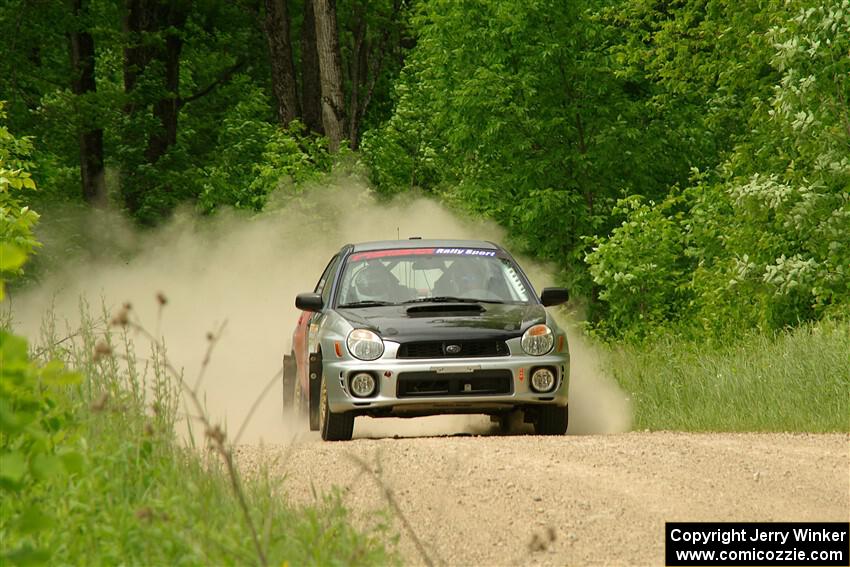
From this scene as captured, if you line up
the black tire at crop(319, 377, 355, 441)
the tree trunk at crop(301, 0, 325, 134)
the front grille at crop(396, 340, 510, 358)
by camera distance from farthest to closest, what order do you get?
the tree trunk at crop(301, 0, 325, 134) < the black tire at crop(319, 377, 355, 441) < the front grille at crop(396, 340, 510, 358)

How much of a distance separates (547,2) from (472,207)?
4215mm

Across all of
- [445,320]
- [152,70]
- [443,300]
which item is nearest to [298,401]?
[443,300]

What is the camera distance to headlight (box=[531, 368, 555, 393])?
11922mm

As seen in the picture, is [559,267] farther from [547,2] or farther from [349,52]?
[349,52]

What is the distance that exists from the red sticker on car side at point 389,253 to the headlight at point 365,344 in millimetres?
1598

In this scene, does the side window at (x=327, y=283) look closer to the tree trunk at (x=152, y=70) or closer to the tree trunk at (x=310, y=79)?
the tree trunk at (x=310, y=79)

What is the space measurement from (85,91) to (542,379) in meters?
28.4

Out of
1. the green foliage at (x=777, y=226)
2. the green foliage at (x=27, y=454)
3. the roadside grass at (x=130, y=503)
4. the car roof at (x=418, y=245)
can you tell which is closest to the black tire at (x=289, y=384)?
the car roof at (x=418, y=245)

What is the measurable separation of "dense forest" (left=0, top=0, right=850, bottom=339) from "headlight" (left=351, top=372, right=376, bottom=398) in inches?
121

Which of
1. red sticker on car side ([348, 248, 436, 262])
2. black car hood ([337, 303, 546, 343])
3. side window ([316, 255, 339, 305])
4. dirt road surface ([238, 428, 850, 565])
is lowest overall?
dirt road surface ([238, 428, 850, 565])

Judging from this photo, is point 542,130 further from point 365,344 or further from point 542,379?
point 365,344

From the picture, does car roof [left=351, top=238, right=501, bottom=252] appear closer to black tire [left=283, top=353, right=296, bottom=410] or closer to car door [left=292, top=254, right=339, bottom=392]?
car door [left=292, top=254, right=339, bottom=392]

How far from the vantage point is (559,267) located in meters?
30.4

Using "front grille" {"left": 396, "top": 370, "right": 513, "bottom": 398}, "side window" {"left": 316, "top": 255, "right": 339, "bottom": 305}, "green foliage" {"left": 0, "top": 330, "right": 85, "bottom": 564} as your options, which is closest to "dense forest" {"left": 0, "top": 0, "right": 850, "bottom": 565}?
"green foliage" {"left": 0, "top": 330, "right": 85, "bottom": 564}
